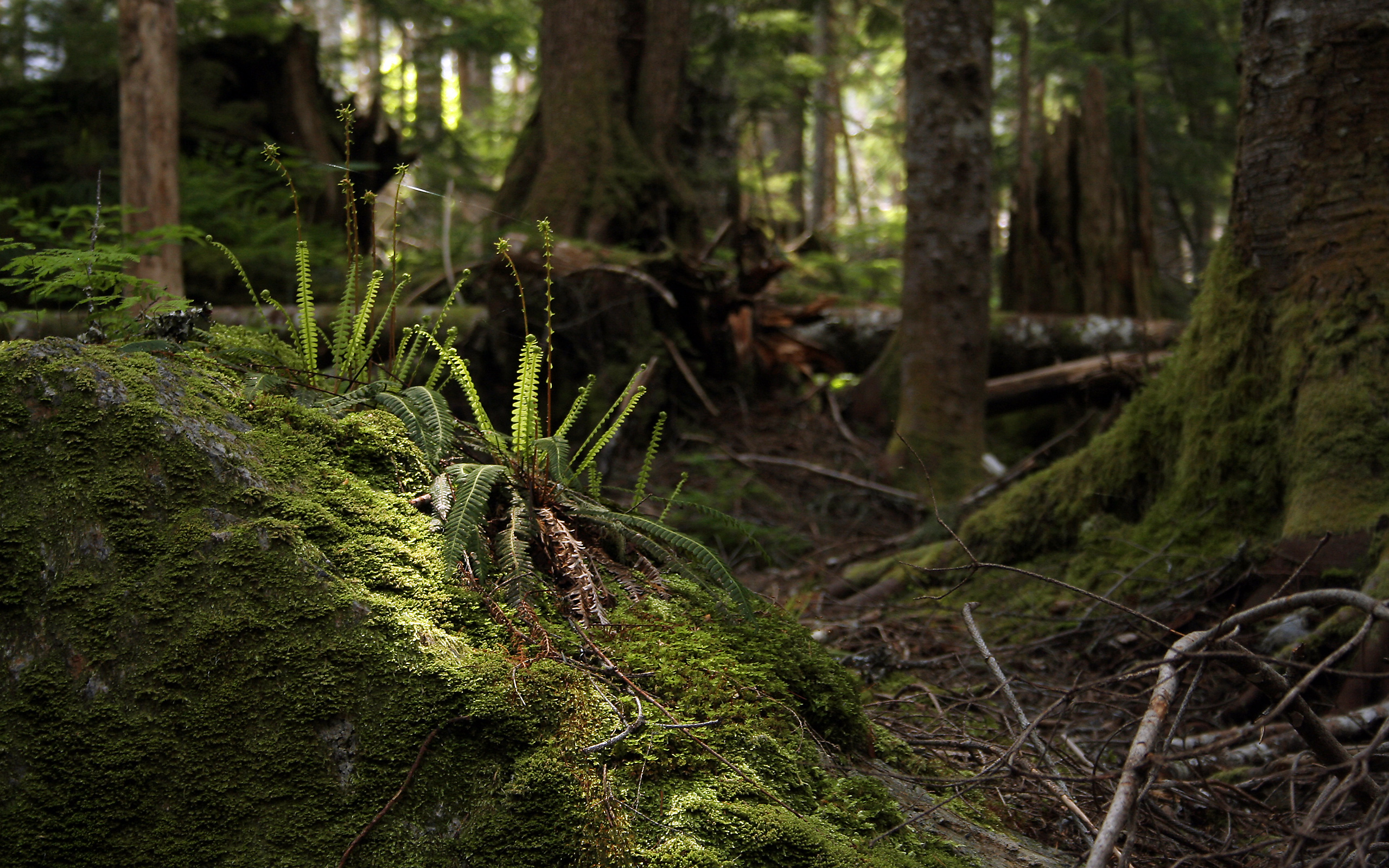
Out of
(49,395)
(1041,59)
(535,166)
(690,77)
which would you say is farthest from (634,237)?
(1041,59)

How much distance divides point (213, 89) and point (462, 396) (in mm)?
7281

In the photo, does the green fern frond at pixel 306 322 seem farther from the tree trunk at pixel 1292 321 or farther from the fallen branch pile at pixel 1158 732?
the tree trunk at pixel 1292 321

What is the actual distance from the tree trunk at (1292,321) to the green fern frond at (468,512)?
3.09m

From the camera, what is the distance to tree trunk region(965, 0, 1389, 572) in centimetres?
336

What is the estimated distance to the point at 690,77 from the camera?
11.1m

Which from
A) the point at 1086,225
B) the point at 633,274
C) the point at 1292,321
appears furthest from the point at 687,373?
the point at 1292,321

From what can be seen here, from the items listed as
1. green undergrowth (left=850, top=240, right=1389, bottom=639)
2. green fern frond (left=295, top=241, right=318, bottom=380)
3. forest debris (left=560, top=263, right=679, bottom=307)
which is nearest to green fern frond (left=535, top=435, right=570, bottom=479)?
green fern frond (left=295, top=241, right=318, bottom=380)

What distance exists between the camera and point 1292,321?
145 inches

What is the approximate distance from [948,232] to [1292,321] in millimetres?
3257

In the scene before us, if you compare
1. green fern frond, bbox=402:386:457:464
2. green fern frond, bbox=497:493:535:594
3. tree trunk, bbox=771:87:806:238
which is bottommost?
green fern frond, bbox=497:493:535:594

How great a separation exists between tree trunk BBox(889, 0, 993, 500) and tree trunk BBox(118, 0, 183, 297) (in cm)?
604

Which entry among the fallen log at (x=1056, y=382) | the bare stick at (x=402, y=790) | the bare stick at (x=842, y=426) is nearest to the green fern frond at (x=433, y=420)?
the bare stick at (x=402, y=790)

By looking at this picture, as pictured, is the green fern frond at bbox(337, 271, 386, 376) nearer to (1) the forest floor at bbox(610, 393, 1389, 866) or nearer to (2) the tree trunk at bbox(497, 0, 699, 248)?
(1) the forest floor at bbox(610, 393, 1389, 866)

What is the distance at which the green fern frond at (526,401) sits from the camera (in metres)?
2.20
